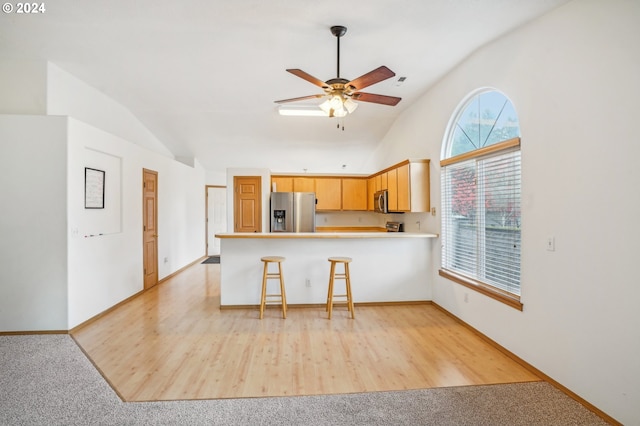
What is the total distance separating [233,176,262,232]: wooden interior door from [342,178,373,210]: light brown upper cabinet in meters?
1.85

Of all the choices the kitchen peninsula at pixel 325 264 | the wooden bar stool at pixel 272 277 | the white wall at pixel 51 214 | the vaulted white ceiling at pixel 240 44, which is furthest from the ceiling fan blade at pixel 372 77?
the white wall at pixel 51 214

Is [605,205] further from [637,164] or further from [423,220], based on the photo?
[423,220]

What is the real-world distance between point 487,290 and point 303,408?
215cm

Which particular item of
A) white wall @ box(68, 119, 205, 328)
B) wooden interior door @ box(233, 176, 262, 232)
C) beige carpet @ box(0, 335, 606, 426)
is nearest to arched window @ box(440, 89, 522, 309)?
beige carpet @ box(0, 335, 606, 426)

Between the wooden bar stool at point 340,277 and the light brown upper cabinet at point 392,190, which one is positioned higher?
the light brown upper cabinet at point 392,190

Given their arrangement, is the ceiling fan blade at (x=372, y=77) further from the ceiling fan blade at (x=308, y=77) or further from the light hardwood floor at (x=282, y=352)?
the light hardwood floor at (x=282, y=352)

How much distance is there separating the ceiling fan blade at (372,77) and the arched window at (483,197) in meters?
1.34

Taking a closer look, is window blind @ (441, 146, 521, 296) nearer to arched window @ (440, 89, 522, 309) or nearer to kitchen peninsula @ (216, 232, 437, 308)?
arched window @ (440, 89, 522, 309)

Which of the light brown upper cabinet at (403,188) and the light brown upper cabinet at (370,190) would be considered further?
the light brown upper cabinet at (370,190)

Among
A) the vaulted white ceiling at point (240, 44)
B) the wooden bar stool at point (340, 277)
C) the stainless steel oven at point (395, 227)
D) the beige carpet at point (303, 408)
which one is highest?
the vaulted white ceiling at point (240, 44)

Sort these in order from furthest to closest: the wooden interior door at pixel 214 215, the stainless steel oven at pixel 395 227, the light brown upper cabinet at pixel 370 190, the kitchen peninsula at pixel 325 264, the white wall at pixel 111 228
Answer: the wooden interior door at pixel 214 215
the light brown upper cabinet at pixel 370 190
the stainless steel oven at pixel 395 227
the kitchen peninsula at pixel 325 264
the white wall at pixel 111 228

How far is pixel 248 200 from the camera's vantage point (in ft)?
22.5

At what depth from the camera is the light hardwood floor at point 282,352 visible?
2412 mm

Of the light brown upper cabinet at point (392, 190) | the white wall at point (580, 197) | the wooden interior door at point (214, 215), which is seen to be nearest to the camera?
the white wall at point (580, 197)
